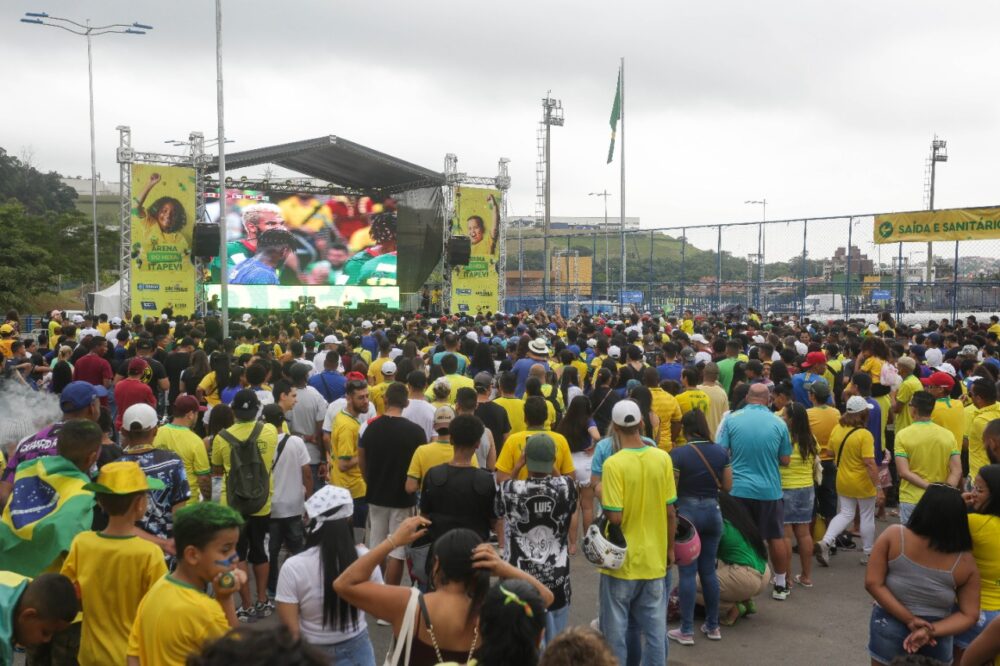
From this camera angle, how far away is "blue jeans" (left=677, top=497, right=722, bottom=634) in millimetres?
5750

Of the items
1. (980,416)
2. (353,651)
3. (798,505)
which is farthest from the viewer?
(980,416)

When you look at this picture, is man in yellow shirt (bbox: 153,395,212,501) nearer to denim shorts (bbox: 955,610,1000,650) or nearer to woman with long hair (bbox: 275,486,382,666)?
woman with long hair (bbox: 275,486,382,666)

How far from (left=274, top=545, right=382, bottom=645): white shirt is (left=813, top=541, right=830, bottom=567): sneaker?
17.5ft

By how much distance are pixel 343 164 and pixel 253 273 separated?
510 cm

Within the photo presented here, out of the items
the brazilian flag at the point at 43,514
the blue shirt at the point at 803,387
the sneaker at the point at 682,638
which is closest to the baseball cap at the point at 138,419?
the brazilian flag at the point at 43,514

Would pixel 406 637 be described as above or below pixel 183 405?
below

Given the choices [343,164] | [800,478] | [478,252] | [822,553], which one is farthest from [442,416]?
[343,164]

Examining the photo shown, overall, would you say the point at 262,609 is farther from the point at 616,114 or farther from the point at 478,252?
the point at 616,114

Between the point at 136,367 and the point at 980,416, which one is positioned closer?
the point at 980,416

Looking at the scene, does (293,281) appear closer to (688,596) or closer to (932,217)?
(932,217)

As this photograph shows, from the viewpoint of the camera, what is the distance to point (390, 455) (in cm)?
611

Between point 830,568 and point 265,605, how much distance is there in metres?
4.91

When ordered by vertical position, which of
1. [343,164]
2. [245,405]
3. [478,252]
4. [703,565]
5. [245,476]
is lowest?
[703,565]

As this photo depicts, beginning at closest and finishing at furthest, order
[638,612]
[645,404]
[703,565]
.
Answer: [638,612] → [703,565] → [645,404]
